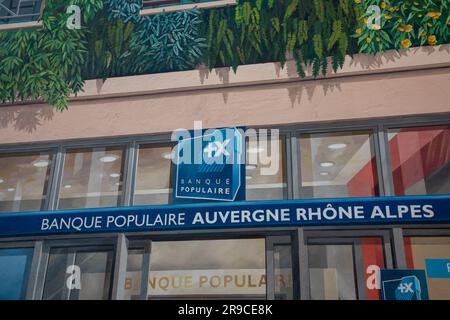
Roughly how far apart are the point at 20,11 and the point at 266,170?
5.44 m

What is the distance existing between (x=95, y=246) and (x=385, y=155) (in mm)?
4498

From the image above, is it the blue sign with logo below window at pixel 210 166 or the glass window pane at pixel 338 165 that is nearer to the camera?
the glass window pane at pixel 338 165

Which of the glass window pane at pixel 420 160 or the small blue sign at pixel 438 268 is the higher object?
the glass window pane at pixel 420 160

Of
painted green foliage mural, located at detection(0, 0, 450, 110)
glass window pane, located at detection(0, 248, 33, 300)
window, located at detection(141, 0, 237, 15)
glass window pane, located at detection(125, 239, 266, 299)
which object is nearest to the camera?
glass window pane, located at detection(0, 248, 33, 300)

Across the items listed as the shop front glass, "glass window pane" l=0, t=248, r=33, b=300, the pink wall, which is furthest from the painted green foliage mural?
the shop front glass

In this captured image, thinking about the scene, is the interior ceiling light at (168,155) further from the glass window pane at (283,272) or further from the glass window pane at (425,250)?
the glass window pane at (425,250)

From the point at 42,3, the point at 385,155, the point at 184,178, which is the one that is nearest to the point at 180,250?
the point at 184,178

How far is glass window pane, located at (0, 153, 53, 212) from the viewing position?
7.90 meters

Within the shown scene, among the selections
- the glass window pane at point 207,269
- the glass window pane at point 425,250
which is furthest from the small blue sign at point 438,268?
the glass window pane at point 207,269

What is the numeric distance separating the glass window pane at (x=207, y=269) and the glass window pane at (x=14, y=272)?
1.59 metres

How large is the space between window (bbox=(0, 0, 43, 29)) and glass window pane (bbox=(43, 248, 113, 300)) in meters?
4.27

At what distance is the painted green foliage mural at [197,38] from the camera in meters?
7.61

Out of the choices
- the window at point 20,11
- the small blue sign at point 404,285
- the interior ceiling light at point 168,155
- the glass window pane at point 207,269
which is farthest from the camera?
the window at point 20,11

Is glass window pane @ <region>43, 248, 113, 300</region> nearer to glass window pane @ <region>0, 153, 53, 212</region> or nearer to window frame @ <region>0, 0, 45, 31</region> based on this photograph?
glass window pane @ <region>0, 153, 53, 212</region>
